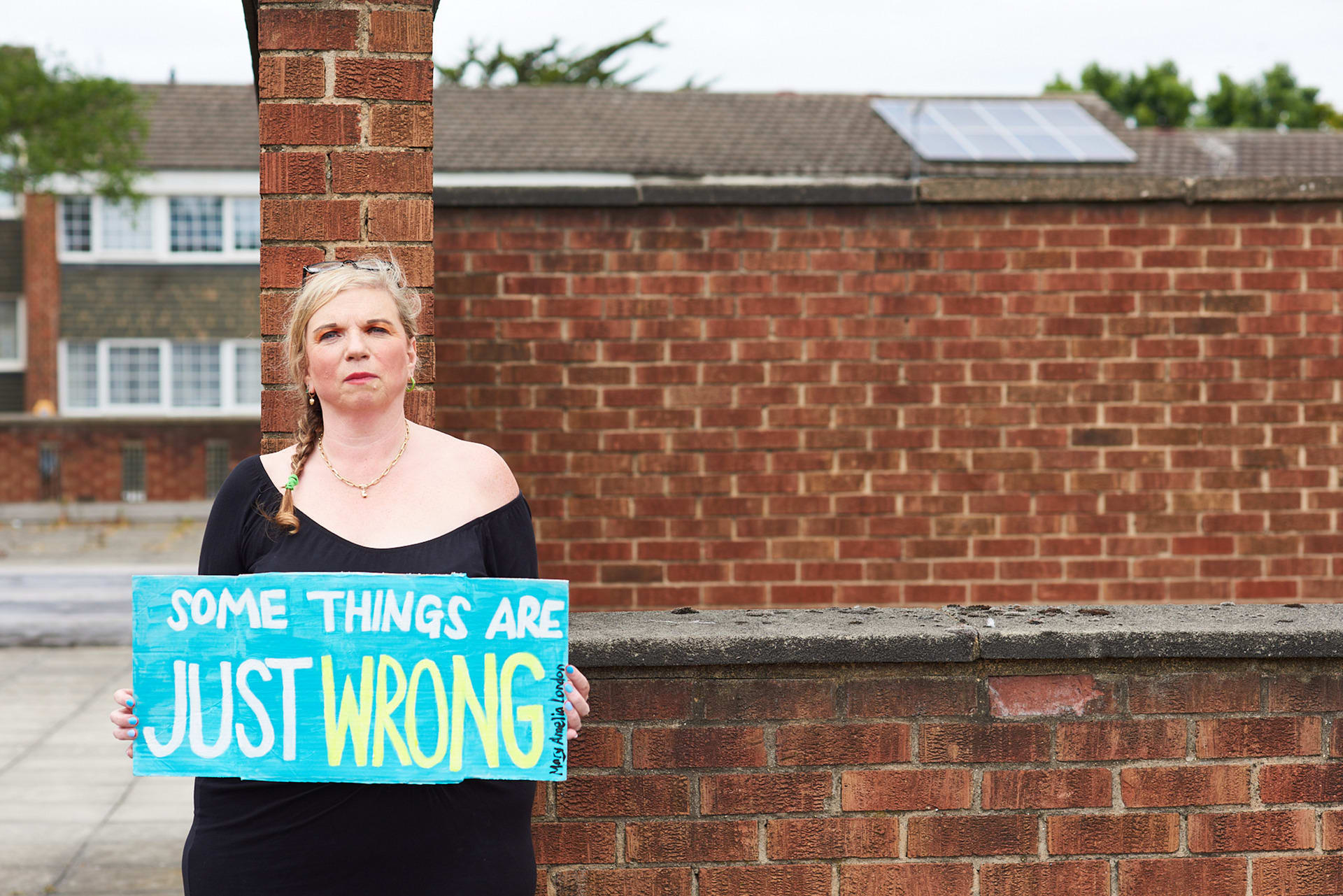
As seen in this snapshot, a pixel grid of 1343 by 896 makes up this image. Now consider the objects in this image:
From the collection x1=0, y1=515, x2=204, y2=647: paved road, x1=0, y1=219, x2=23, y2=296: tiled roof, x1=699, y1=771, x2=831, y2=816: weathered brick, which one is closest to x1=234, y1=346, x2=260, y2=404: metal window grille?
x1=0, y1=219, x2=23, y2=296: tiled roof

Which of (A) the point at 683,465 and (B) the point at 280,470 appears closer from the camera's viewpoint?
(B) the point at 280,470

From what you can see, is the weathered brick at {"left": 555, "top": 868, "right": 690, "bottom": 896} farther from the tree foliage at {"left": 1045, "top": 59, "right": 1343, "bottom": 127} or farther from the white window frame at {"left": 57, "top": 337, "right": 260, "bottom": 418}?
the tree foliage at {"left": 1045, "top": 59, "right": 1343, "bottom": 127}

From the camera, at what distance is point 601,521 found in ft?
17.6

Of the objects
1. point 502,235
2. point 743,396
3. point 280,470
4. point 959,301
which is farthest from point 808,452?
point 280,470

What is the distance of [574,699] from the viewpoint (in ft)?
7.55

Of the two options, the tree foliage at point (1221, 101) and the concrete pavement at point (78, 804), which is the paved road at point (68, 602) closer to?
the concrete pavement at point (78, 804)

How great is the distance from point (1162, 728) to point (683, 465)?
9.35ft

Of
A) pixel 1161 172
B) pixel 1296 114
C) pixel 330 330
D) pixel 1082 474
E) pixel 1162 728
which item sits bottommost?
pixel 1162 728

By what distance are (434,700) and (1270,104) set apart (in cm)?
4704

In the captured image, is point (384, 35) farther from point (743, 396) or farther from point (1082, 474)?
point (1082, 474)

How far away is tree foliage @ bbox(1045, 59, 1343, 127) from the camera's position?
138ft

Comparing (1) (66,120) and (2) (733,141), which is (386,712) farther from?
(1) (66,120)

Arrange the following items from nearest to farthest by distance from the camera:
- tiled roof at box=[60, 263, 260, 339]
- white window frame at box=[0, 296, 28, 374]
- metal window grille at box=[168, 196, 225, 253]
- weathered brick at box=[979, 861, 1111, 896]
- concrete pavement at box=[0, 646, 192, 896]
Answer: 1. weathered brick at box=[979, 861, 1111, 896]
2. concrete pavement at box=[0, 646, 192, 896]
3. metal window grille at box=[168, 196, 225, 253]
4. tiled roof at box=[60, 263, 260, 339]
5. white window frame at box=[0, 296, 28, 374]

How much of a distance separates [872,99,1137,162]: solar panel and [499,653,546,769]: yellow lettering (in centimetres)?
1493
